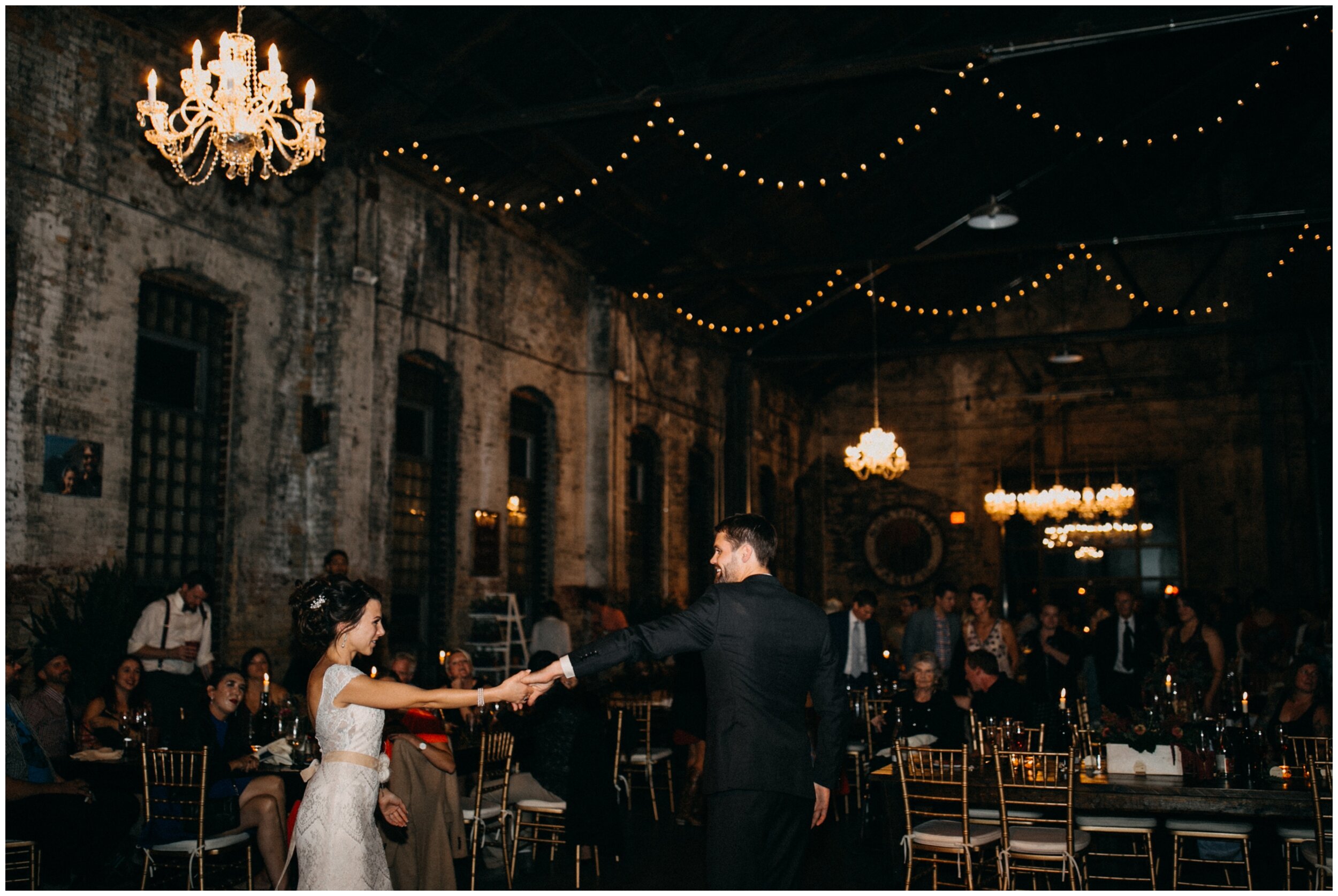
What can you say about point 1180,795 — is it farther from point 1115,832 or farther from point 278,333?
point 278,333

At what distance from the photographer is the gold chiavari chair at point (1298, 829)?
5.30 m

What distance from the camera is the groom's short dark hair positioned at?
3.53 meters

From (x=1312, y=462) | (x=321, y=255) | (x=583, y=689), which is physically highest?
(x=321, y=255)

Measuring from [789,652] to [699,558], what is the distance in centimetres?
1299

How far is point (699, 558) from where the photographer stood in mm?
16391

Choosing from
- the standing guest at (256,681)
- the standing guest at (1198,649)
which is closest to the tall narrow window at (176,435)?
the standing guest at (256,681)

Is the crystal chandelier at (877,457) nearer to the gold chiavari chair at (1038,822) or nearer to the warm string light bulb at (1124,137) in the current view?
the warm string light bulb at (1124,137)

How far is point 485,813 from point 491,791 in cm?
34

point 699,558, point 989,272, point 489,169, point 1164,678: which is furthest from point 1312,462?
point 489,169

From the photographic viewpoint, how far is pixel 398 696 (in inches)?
128

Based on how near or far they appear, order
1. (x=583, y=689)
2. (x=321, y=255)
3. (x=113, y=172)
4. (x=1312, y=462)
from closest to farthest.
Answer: (x=583, y=689)
(x=113, y=172)
(x=321, y=255)
(x=1312, y=462)

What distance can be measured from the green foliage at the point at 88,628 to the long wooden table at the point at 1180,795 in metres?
4.79

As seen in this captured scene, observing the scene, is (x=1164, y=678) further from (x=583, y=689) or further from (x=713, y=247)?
(x=713, y=247)

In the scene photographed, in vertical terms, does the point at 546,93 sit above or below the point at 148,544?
above
